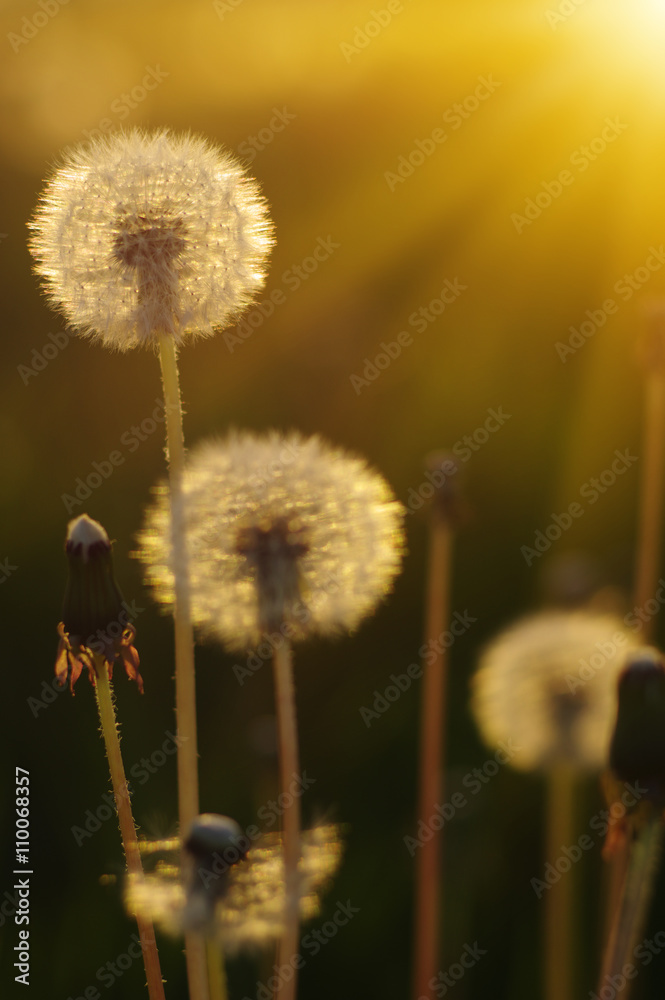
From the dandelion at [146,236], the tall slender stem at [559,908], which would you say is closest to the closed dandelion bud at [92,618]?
the dandelion at [146,236]

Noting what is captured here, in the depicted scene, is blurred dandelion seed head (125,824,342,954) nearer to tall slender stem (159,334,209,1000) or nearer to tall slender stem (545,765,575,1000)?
tall slender stem (159,334,209,1000)

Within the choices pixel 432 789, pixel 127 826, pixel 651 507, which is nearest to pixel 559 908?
pixel 432 789

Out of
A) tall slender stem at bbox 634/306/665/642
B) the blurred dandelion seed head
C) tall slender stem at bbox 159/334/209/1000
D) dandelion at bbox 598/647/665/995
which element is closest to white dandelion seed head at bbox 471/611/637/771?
tall slender stem at bbox 634/306/665/642

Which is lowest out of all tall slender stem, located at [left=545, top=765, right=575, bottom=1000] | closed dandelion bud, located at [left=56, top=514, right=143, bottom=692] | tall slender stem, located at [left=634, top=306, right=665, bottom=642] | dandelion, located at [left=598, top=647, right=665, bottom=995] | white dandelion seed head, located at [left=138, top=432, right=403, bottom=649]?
tall slender stem, located at [left=545, top=765, right=575, bottom=1000]

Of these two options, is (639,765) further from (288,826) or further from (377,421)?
(377,421)

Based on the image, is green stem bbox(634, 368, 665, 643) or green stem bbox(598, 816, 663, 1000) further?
green stem bbox(634, 368, 665, 643)
